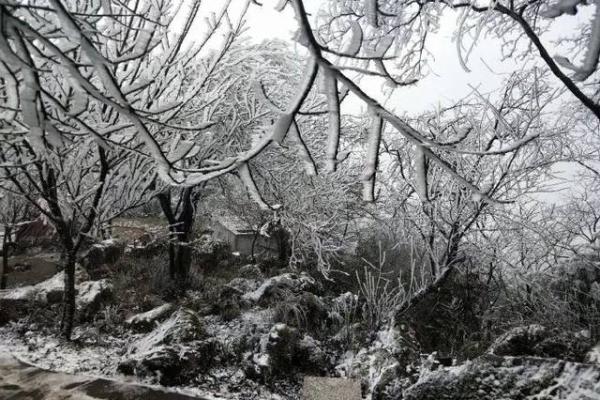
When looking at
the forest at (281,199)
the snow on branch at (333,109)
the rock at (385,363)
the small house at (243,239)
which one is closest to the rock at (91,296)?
the forest at (281,199)

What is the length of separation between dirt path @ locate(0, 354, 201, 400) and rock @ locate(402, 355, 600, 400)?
8.24ft

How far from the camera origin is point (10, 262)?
10.9 m

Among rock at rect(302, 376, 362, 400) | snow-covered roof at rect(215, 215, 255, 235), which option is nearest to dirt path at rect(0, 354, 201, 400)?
rock at rect(302, 376, 362, 400)

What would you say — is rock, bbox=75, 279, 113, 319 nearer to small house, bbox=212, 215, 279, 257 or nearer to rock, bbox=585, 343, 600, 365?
small house, bbox=212, 215, 279, 257

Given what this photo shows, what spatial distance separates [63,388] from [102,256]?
6622mm

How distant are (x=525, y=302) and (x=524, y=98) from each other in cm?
424

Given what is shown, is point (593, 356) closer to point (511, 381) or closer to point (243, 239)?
point (511, 381)

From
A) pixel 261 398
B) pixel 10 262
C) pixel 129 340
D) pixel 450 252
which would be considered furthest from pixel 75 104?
pixel 10 262

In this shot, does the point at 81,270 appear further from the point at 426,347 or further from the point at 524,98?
the point at 524,98

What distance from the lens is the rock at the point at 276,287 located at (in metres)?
7.33

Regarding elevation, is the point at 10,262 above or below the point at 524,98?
below

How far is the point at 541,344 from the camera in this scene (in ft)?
15.0

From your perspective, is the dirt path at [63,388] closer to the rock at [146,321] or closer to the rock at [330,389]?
the rock at [330,389]

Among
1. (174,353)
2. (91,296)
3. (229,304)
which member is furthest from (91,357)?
(229,304)
